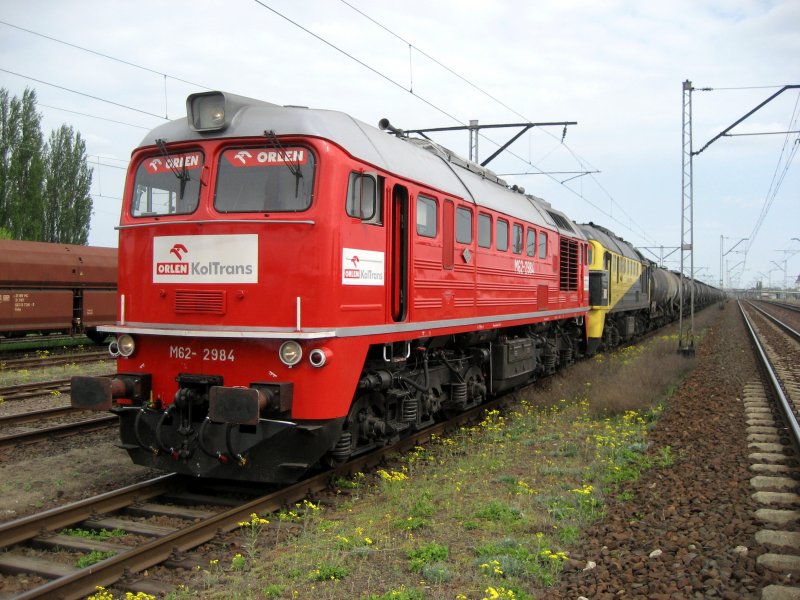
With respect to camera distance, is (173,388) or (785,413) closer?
(173,388)

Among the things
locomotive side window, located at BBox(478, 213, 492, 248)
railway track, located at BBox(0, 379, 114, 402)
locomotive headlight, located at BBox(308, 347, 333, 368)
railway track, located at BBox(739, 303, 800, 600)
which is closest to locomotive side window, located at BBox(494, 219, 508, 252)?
locomotive side window, located at BBox(478, 213, 492, 248)

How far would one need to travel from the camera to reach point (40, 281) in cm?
1881

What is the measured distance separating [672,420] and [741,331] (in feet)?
77.1

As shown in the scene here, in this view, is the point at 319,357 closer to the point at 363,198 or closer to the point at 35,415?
the point at 363,198

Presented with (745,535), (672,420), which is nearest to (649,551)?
(745,535)

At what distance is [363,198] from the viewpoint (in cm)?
691

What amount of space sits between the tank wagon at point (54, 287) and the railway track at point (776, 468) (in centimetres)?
1600

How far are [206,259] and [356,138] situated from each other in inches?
77.1

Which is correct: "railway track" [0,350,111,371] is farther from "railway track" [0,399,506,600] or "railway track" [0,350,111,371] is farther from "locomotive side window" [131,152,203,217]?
"railway track" [0,399,506,600]

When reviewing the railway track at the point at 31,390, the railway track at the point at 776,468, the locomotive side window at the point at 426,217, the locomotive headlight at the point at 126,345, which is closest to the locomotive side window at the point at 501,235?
the locomotive side window at the point at 426,217

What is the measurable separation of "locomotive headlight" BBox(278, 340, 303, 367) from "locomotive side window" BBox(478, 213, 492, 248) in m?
4.38

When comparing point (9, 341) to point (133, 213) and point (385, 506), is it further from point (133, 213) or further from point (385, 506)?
point (385, 506)

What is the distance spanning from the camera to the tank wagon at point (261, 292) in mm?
6266

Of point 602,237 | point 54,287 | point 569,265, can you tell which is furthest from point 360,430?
point 602,237
